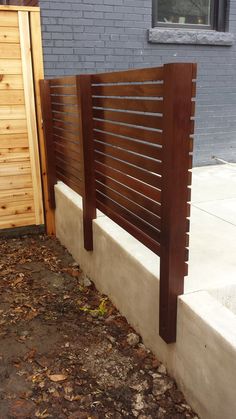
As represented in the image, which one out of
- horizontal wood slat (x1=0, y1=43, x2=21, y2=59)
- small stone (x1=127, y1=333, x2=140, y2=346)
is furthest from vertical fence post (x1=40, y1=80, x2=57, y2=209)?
small stone (x1=127, y1=333, x2=140, y2=346)

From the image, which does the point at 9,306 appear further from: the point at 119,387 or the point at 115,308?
the point at 119,387

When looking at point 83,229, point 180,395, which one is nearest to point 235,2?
point 83,229

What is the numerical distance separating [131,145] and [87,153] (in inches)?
33.0

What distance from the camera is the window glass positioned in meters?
4.97

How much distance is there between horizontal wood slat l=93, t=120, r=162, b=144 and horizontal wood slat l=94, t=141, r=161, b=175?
0.10 metres

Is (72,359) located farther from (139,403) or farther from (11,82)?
(11,82)

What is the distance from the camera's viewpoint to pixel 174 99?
1.80 meters

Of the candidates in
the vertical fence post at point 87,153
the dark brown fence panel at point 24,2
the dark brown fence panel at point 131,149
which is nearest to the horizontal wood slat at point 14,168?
the vertical fence post at point 87,153

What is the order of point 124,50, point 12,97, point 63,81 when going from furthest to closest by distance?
point 124,50
point 12,97
point 63,81

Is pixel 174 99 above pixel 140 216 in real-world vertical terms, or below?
above

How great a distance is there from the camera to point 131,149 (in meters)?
2.43

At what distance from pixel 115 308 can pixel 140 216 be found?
0.92 m

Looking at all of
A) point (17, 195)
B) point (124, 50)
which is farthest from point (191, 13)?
point (17, 195)

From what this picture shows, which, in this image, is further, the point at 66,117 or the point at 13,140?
the point at 13,140
